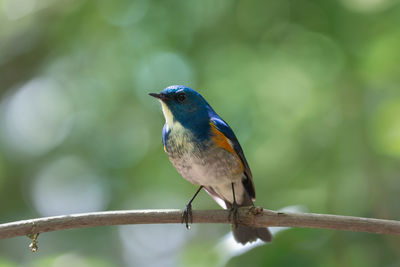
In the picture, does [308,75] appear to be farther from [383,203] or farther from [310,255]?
[310,255]

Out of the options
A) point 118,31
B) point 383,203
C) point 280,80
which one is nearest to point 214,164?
point 383,203

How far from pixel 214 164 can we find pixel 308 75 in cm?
198

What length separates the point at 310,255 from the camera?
363 centimetres

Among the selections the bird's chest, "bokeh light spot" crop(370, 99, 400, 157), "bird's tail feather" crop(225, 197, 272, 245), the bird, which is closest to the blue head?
the bird

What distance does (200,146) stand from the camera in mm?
3754

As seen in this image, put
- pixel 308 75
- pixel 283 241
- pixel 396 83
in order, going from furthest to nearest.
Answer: pixel 308 75, pixel 396 83, pixel 283 241

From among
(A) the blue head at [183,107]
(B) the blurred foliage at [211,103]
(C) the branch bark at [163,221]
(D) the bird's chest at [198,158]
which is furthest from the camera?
(B) the blurred foliage at [211,103]

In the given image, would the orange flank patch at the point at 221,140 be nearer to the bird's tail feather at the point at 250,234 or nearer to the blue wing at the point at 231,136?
the blue wing at the point at 231,136

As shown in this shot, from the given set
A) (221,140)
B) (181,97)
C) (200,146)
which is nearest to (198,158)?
(200,146)

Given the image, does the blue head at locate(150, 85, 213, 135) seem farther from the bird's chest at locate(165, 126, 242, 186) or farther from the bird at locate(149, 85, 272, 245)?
the bird's chest at locate(165, 126, 242, 186)

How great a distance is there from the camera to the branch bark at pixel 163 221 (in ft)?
8.42

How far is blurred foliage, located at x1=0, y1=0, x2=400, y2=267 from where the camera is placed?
14.1 ft

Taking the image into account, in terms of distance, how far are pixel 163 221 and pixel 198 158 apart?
0.97 m

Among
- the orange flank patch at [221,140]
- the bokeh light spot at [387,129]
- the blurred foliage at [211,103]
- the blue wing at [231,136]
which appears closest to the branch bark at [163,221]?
the blurred foliage at [211,103]
